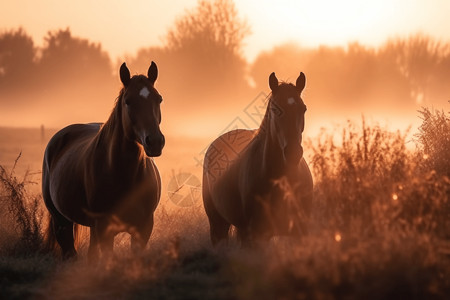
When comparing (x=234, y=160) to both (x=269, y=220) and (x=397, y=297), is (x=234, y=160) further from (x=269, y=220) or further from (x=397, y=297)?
(x=397, y=297)

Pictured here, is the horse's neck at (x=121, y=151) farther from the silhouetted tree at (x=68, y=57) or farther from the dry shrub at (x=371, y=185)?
the silhouetted tree at (x=68, y=57)

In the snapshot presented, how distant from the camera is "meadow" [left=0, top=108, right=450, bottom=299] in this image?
5.27 m

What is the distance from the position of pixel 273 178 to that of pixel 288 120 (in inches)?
28.7

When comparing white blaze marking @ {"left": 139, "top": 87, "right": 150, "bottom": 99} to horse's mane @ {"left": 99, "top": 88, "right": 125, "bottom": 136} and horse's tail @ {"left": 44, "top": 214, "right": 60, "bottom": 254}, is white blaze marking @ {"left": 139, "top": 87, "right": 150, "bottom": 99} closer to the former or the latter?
horse's mane @ {"left": 99, "top": 88, "right": 125, "bottom": 136}

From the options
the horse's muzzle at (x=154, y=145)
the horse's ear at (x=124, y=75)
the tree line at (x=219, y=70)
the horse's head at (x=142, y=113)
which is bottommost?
the horse's muzzle at (x=154, y=145)

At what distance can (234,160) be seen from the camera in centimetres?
829

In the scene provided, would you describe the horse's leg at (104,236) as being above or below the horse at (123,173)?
below

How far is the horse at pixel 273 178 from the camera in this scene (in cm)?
686

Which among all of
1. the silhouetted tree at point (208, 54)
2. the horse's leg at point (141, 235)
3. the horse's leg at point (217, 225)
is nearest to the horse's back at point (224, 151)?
the horse's leg at point (217, 225)

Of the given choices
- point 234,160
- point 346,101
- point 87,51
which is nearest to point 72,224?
point 234,160

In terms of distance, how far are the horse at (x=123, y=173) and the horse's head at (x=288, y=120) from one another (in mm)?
1192

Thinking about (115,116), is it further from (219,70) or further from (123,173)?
(219,70)

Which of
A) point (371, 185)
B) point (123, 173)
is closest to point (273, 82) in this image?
point (371, 185)

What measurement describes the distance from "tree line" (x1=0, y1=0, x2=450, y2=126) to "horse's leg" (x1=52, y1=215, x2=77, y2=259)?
29145 mm
